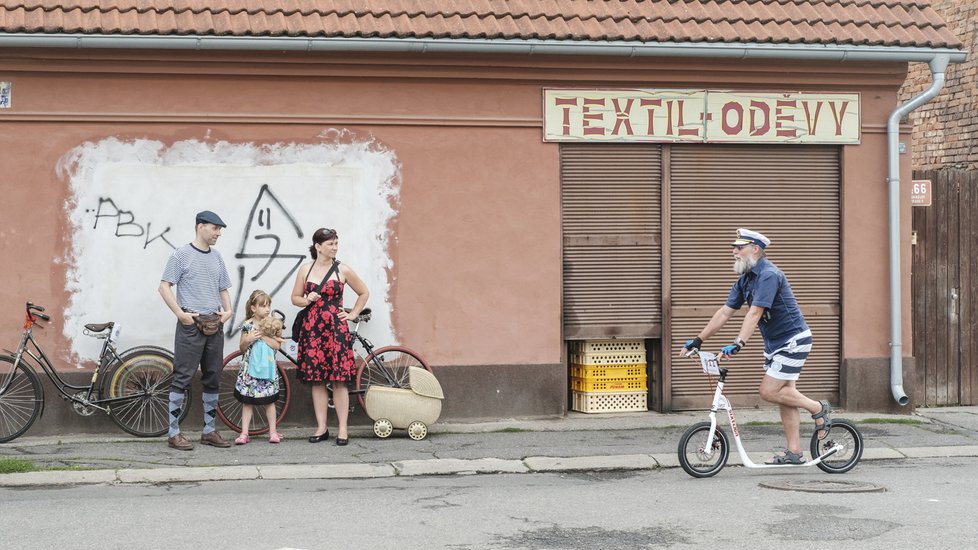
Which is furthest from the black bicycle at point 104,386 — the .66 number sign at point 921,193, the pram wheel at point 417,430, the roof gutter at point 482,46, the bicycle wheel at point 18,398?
the .66 number sign at point 921,193

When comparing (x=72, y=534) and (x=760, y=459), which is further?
(x=760, y=459)

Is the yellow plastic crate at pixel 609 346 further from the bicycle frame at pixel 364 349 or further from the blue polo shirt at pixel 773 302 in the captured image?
the blue polo shirt at pixel 773 302

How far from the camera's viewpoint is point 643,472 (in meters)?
9.31

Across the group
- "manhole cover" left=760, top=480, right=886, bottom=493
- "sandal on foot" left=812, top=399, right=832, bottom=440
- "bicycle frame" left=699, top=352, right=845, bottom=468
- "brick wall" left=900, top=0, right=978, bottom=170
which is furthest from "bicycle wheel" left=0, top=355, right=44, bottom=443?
"brick wall" left=900, top=0, right=978, bottom=170

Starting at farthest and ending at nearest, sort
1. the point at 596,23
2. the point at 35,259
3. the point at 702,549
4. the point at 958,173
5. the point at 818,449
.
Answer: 1. the point at 958,173
2. the point at 596,23
3. the point at 35,259
4. the point at 818,449
5. the point at 702,549

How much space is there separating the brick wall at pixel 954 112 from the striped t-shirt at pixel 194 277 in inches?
355

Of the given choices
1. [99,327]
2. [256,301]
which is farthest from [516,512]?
[99,327]

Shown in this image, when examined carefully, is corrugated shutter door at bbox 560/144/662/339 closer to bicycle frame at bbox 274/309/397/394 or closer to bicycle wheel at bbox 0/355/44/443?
bicycle frame at bbox 274/309/397/394

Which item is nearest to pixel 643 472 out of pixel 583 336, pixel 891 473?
pixel 891 473

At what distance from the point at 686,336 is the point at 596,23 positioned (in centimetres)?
303

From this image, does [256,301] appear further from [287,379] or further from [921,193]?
[921,193]

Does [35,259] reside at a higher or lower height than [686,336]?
higher

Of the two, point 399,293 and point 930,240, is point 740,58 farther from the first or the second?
point 399,293

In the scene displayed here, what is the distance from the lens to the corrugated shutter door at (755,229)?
12.0 m
